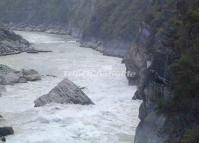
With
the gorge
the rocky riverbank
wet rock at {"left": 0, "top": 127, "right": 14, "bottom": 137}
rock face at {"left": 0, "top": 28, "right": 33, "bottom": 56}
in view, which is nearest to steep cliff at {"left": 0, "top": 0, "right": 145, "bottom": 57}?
the gorge

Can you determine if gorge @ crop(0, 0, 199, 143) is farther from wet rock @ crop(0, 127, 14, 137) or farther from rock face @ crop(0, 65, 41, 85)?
wet rock @ crop(0, 127, 14, 137)

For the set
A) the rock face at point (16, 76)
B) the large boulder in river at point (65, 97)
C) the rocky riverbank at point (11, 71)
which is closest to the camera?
the large boulder in river at point (65, 97)

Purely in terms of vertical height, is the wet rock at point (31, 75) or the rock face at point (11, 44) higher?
the rock face at point (11, 44)

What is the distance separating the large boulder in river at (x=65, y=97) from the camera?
126ft

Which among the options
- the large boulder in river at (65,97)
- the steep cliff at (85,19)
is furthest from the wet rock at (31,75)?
the steep cliff at (85,19)

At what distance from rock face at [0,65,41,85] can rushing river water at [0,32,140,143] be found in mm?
1092

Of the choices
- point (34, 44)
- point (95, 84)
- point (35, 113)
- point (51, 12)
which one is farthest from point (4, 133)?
point (51, 12)

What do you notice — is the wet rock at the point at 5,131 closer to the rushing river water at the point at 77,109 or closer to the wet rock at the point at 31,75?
the rushing river water at the point at 77,109

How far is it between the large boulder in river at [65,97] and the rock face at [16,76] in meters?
9.87

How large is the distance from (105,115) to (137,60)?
13376 millimetres

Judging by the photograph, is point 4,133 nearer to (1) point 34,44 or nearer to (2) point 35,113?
(2) point 35,113

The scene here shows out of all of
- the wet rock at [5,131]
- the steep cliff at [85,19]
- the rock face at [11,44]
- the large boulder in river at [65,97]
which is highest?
the steep cliff at [85,19]

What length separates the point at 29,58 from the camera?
218ft

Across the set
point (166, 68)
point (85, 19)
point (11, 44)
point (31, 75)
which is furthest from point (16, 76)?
point (85, 19)
